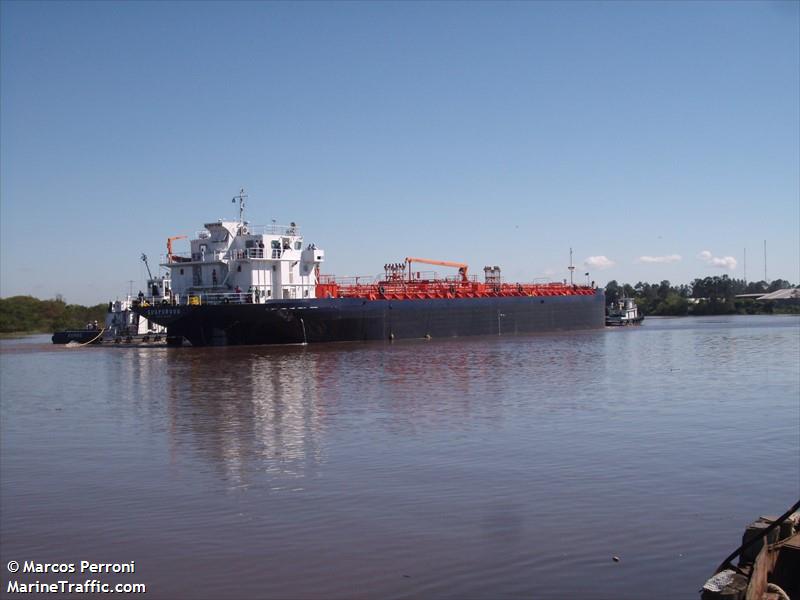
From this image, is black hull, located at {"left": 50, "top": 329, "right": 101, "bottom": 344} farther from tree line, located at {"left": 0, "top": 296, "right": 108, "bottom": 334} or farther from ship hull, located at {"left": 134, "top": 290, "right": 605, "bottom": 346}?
tree line, located at {"left": 0, "top": 296, "right": 108, "bottom": 334}

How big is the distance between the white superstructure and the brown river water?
15.5m

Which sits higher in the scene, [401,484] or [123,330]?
[123,330]

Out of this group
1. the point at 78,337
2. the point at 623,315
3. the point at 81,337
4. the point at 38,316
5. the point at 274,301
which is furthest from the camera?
the point at 38,316

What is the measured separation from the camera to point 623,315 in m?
66.8

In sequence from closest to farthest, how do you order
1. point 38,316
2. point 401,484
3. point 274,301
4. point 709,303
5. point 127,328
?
point 401,484 < point 274,301 < point 127,328 < point 38,316 < point 709,303

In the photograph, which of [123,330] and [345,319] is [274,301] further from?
[123,330]

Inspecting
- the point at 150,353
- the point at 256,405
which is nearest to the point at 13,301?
the point at 150,353

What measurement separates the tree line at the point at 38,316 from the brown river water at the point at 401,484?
65.7 meters

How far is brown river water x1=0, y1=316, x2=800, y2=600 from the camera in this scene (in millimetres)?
5930

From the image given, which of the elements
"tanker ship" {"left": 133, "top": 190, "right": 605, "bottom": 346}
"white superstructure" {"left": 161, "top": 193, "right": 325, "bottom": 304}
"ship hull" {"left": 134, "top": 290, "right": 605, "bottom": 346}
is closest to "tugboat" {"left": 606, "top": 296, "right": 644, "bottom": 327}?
"ship hull" {"left": 134, "top": 290, "right": 605, "bottom": 346}

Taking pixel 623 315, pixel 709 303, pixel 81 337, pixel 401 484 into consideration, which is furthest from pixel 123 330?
pixel 709 303

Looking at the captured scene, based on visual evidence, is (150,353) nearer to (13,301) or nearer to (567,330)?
(567,330)

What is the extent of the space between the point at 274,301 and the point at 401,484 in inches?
985

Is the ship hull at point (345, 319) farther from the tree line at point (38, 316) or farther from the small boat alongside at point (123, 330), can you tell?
the tree line at point (38, 316)
